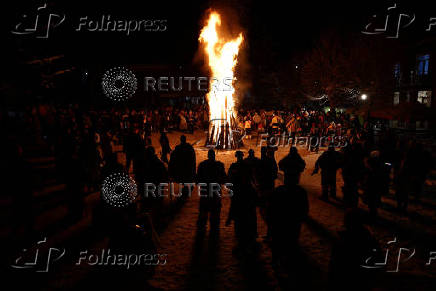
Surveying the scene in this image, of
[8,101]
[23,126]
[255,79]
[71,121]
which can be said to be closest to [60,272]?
[8,101]

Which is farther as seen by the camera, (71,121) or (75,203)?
(71,121)

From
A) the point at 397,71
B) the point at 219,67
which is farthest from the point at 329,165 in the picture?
the point at 397,71

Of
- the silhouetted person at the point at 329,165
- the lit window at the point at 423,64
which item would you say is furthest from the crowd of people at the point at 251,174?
the lit window at the point at 423,64

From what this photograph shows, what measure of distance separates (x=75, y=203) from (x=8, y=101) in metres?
4.47

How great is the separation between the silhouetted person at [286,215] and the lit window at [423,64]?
31.4 m

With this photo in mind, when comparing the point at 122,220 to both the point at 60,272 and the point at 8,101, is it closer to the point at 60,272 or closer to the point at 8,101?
the point at 60,272

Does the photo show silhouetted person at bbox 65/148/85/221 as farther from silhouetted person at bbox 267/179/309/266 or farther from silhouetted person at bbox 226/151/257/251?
silhouetted person at bbox 267/179/309/266

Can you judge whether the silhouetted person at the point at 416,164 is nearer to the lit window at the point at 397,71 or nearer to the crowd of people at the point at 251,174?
the crowd of people at the point at 251,174

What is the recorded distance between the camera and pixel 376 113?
580 inches

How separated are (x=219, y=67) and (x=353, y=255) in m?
14.9

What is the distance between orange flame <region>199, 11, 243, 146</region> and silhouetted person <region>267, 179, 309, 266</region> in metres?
12.5

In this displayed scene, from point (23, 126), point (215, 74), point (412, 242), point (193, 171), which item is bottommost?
point (412, 242)

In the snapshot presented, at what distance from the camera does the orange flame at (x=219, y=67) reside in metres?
16.8

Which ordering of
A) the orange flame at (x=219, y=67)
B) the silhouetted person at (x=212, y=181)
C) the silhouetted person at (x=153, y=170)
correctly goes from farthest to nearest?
the orange flame at (x=219, y=67) < the silhouetted person at (x=153, y=170) < the silhouetted person at (x=212, y=181)
